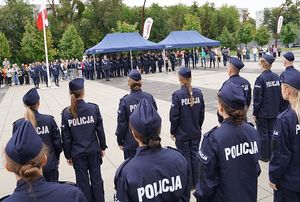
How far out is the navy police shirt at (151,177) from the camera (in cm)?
280

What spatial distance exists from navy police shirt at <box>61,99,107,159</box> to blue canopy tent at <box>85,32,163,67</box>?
22.7m

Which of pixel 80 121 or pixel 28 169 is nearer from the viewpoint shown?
pixel 28 169

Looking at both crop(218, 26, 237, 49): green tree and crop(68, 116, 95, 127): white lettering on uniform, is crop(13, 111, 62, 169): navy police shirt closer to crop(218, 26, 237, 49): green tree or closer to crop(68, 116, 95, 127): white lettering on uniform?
crop(68, 116, 95, 127): white lettering on uniform

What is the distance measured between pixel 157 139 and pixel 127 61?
28939 mm

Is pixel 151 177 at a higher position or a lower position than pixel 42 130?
higher

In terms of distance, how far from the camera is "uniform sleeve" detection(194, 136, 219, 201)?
3273 millimetres

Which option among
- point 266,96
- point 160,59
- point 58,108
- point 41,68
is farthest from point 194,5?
point 266,96

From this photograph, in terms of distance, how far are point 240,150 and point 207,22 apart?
7147 cm

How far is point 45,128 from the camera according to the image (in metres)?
5.14

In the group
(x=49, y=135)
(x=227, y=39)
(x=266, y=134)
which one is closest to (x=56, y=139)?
(x=49, y=135)

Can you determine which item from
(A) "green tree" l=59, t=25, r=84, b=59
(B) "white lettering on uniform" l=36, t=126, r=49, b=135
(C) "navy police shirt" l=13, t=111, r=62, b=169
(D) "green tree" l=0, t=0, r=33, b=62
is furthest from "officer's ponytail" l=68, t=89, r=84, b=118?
(D) "green tree" l=0, t=0, r=33, b=62

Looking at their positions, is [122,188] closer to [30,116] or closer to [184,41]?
[30,116]

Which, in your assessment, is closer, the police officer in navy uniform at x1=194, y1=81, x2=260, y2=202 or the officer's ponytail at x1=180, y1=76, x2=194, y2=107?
the police officer in navy uniform at x1=194, y1=81, x2=260, y2=202

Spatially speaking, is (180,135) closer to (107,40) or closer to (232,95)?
(232,95)
